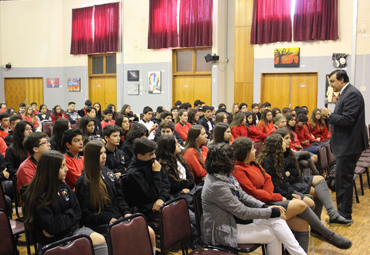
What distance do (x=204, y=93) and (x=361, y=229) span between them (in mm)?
8958

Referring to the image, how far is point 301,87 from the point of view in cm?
1109

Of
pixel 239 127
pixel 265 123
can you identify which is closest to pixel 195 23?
pixel 265 123

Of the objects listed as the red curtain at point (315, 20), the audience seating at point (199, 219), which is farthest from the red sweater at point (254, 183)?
the red curtain at point (315, 20)

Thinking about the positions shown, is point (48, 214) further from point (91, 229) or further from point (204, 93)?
point (204, 93)

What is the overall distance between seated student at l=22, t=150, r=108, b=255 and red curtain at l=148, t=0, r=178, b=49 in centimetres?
1050

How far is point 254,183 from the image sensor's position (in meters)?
3.12

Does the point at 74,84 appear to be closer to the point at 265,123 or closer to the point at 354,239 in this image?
the point at 265,123

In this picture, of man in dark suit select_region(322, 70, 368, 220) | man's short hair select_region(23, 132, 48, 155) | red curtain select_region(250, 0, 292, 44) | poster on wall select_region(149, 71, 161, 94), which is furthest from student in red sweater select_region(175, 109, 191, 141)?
poster on wall select_region(149, 71, 161, 94)

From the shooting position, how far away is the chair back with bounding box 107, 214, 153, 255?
2164mm

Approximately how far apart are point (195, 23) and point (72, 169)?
9621 millimetres

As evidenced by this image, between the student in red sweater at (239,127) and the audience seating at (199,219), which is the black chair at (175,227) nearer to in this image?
the audience seating at (199,219)

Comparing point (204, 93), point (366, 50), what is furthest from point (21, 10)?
point (366, 50)

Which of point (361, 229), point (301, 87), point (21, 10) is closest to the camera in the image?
point (361, 229)

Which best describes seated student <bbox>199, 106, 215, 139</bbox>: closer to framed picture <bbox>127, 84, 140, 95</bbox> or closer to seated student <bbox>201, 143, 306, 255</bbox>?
seated student <bbox>201, 143, 306, 255</bbox>
